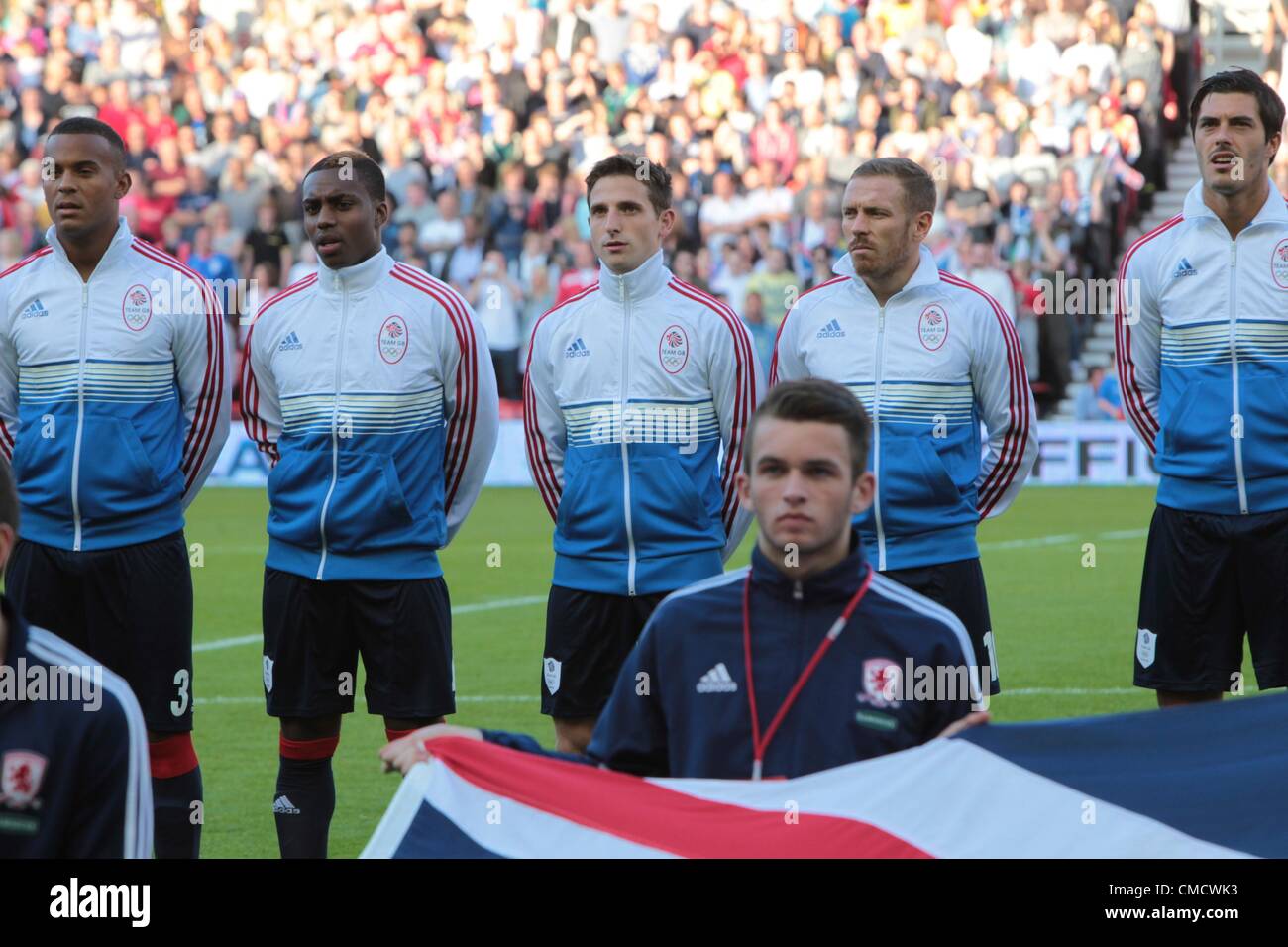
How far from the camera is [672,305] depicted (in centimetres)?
627

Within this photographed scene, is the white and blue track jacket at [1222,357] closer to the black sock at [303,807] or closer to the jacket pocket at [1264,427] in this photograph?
the jacket pocket at [1264,427]

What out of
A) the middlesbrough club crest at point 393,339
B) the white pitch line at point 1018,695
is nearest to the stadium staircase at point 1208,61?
the white pitch line at point 1018,695

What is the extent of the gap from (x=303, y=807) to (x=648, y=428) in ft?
4.98

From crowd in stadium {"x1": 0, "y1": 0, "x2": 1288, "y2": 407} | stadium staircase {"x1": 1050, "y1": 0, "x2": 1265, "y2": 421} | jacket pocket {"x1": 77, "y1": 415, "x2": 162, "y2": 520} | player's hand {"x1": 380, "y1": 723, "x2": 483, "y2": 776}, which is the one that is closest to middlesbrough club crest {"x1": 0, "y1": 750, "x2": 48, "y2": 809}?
player's hand {"x1": 380, "y1": 723, "x2": 483, "y2": 776}

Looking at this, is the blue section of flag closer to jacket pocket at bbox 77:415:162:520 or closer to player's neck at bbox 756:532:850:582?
player's neck at bbox 756:532:850:582

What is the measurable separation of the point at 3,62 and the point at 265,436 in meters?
19.8

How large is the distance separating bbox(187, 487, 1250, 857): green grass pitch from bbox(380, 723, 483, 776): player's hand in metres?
2.72

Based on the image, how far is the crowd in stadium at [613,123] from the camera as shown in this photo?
65.4ft

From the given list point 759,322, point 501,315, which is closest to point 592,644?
point 759,322

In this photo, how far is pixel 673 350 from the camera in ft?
20.4

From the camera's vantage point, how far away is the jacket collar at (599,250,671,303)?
247 inches
